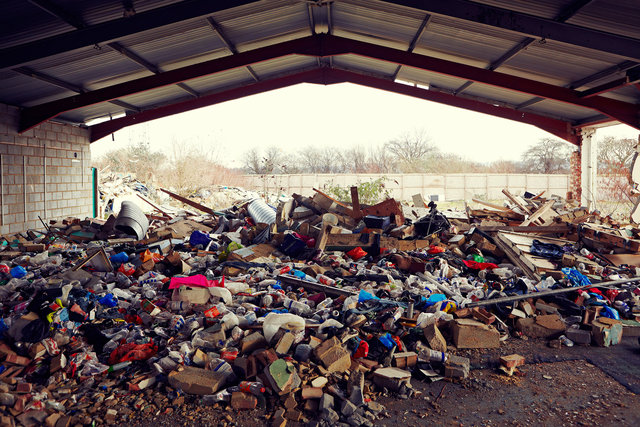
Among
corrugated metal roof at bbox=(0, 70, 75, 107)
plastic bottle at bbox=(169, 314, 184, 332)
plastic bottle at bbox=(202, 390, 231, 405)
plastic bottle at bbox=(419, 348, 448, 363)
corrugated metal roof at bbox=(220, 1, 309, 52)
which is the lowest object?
plastic bottle at bbox=(202, 390, 231, 405)

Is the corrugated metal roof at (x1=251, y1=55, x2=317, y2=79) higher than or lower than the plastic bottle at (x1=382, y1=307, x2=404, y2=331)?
higher

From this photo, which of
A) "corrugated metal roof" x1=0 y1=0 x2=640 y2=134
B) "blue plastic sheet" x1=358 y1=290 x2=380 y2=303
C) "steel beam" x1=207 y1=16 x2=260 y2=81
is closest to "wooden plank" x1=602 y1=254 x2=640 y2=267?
"corrugated metal roof" x1=0 y1=0 x2=640 y2=134

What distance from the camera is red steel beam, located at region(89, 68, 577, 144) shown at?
43.6 feet

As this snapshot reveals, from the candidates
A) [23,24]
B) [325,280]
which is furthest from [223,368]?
[23,24]

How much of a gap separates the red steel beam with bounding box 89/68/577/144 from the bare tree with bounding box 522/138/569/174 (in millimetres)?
25354

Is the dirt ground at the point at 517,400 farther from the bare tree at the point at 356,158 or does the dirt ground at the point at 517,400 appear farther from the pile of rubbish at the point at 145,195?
the bare tree at the point at 356,158

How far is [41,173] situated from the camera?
37.0 feet

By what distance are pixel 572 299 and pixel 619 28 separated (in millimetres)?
4442

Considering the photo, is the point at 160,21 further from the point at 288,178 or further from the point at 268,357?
the point at 288,178

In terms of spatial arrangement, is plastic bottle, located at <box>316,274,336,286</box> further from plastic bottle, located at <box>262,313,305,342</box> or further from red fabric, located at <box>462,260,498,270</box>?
red fabric, located at <box>462,260,498,270</box>

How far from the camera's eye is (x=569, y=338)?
4.88m

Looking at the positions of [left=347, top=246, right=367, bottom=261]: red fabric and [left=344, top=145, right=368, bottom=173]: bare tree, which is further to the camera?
[left=344, top=145, right=368, bottom=173]: bare tree

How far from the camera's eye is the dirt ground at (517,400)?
3.28 metres

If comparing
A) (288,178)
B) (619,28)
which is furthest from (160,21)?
(288,178)
